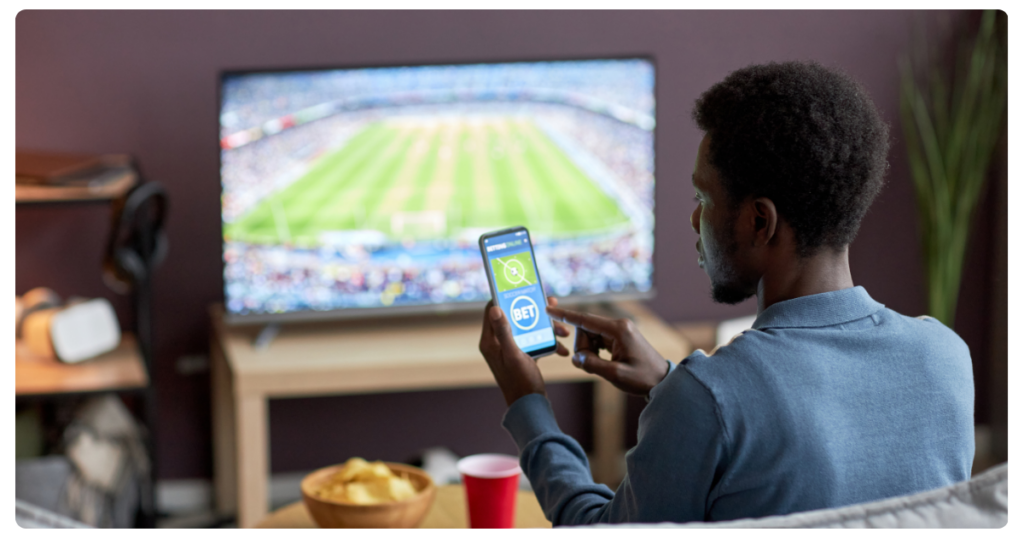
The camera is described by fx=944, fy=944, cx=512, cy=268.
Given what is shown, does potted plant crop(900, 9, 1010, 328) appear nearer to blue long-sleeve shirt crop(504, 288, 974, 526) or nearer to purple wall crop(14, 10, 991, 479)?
purple wall crop(14, 10, 991, 479)

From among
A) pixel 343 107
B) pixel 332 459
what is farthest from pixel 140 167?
pixel 332 459

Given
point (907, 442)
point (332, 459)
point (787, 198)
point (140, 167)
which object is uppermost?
point (140, 167)

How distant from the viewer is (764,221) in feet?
3.38

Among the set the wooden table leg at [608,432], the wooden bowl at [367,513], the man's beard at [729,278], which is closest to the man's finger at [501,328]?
the man's beard at [729,278]

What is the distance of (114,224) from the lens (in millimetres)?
2379

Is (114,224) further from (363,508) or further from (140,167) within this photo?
(363,508)

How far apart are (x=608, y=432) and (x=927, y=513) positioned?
8.18 feet

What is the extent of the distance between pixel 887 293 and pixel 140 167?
2.50 metres

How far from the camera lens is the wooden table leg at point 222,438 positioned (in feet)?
9.05

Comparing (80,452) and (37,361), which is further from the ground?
Answer: (37,361)

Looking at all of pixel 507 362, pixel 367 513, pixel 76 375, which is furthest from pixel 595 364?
pixel 76 375

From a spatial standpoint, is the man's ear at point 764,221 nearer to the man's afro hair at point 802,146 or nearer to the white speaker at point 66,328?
the man's afro hair at point 802,146

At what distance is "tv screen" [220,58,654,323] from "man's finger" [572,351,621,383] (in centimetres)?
150
